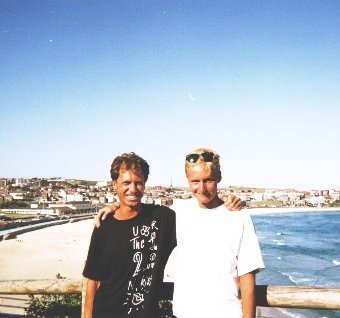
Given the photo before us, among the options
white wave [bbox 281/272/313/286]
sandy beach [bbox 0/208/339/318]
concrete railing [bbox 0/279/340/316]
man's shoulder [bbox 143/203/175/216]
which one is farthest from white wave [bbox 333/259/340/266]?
man's shoulder [bbox 143/203/175/216]

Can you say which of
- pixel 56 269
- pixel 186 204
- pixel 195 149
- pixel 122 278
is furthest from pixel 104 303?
pixel 56 269

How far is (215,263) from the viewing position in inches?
88.1

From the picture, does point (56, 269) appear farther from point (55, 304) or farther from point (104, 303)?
point (104, 303)

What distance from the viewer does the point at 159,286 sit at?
2.61 meters

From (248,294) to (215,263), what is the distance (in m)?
0.27

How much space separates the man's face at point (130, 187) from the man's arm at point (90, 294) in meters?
0.63

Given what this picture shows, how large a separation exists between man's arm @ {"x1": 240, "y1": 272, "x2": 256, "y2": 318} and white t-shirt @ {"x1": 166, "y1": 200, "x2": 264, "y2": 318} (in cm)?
5

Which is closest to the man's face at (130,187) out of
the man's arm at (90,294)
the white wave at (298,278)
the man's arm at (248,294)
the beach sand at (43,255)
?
the man's arm at (90,294)

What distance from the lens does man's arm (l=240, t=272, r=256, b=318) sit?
214 cm

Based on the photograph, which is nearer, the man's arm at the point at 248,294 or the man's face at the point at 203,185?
the man's arm at the point at 248,294

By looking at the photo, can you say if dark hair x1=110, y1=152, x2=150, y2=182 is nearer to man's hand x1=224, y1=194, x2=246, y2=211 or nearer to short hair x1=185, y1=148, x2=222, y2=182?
short hair x1=185, y1=148, x2=222, y2=182

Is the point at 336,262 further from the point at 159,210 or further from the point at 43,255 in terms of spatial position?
the point at 159,210

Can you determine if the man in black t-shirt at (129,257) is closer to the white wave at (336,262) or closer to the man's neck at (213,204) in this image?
the man's neck at (213,204)

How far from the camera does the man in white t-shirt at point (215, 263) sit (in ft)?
7.13
